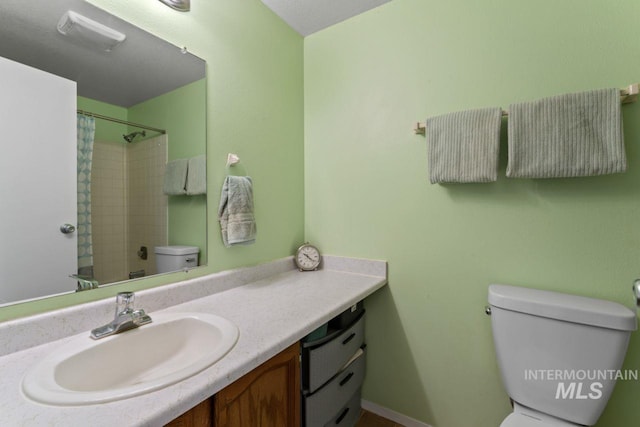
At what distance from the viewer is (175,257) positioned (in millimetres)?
1119

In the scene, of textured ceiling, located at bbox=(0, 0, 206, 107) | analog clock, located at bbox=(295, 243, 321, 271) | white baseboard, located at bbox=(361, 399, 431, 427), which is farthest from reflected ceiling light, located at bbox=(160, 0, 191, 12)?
white baseboard, located at bbox=(361, 399, 431, 427)

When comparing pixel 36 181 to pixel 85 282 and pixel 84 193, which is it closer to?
pixel 84 193

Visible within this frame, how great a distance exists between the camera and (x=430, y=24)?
1343 millimetres

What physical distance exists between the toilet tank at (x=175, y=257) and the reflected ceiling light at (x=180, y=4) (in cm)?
98

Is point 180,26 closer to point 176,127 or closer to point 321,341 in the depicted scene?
point 176,127

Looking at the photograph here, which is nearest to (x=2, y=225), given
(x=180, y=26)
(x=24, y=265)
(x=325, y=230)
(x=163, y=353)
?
(x=24, y=265)

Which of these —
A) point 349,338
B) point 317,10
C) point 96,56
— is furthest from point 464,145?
point 96,56

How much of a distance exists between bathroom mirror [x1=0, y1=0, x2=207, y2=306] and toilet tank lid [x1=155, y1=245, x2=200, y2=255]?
0.8 inches

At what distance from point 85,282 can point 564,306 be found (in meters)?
1.66

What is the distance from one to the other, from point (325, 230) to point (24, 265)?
4.21 ft

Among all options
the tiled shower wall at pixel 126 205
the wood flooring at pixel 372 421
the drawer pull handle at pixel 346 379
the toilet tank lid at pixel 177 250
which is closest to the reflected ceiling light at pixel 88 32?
the tiled shower wall at pixel 126 205

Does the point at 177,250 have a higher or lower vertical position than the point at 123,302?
higher

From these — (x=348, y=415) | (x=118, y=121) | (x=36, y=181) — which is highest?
(x=118, y=121)

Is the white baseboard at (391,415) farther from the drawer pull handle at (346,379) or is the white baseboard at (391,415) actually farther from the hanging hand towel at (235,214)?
the hanging hand towel at (235,214)
